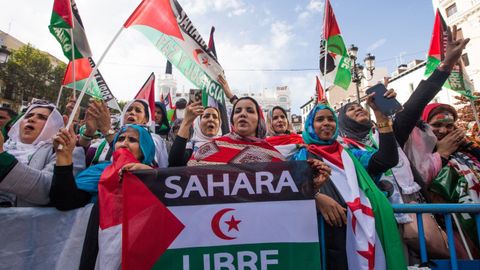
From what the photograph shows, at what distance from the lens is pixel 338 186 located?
210cm

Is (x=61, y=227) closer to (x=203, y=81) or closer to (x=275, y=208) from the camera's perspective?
(x=275, y=208)

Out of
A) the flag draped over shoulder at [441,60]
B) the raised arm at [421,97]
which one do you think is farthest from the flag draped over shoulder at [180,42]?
the flag draped over shoulder at [441,60]

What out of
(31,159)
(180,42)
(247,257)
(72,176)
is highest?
(180,42)

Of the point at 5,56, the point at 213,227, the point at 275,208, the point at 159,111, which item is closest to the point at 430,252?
the point at 275,208

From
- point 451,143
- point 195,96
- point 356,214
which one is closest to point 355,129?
point 451,143

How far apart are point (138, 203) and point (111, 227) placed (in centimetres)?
25

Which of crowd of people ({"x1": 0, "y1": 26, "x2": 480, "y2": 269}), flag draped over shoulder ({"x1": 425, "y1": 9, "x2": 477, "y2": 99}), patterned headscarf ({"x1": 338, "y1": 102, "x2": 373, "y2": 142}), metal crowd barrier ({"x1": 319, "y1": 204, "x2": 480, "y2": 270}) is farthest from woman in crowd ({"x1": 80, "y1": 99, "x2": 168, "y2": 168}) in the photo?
flag draped over shoulder ({"x1": 425, "y1": 9, "x2": 477, "y2": 99})

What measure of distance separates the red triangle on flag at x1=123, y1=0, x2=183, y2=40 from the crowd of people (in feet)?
3.45

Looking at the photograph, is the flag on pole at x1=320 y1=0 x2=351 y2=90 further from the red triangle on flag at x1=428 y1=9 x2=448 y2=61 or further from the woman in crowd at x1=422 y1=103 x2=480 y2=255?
the woman in crowd at x1=422 y1=103 x2=480 y2=255

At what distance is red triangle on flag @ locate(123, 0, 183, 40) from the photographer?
10.0 ft

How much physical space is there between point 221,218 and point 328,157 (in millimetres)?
1008

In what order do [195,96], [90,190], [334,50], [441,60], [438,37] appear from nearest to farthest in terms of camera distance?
[90,190]
[195,96]
[441,60]
[438,37]
[334,50]

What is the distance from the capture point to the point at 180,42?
131 inches

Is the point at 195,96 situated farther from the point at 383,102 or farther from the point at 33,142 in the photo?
the point at 383,102
